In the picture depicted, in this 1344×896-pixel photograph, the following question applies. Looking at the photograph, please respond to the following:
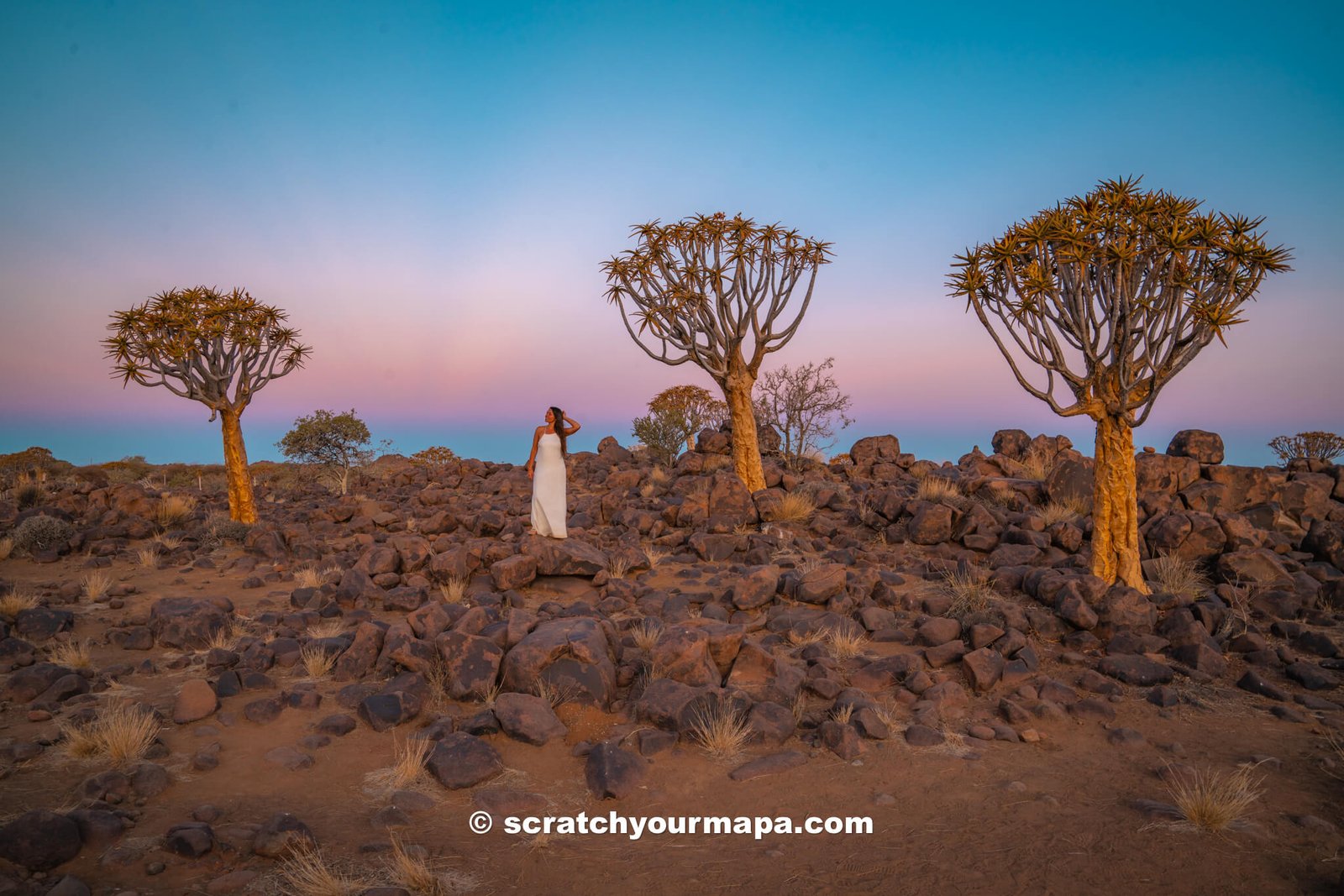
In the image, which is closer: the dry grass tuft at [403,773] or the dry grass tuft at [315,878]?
the dry grass tuft at [315,878]

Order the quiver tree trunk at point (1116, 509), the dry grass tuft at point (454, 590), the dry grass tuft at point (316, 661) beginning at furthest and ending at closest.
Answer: the dry grass tuft at point (454, 590)
the quiver tree trunk at point (1116, 509)
the dry grass tuft at point (316, 661)

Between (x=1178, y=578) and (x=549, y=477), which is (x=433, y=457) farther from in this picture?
(x=1178, y=578)

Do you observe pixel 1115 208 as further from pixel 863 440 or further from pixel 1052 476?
pixel 863 440

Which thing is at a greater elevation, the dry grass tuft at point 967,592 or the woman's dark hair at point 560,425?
the woman's dark hair at point 560,425

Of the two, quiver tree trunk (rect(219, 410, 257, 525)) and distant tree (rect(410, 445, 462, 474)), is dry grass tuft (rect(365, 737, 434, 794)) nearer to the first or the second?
quiver tree trunk (rect(219, 410, 257, 525))

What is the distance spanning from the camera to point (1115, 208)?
30.5ft

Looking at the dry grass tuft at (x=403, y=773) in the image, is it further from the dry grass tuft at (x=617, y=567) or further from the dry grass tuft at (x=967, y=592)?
the dry grass tuft at (x=967, y=592)

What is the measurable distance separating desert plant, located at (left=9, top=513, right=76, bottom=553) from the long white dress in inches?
368

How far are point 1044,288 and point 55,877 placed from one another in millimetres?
10906

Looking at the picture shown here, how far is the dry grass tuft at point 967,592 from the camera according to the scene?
8.84 m

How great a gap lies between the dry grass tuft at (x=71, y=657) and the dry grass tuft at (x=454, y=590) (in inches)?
159

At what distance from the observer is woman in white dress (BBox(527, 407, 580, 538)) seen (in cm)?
1259

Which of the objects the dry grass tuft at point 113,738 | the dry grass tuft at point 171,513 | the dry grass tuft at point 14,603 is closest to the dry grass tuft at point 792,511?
the dry grass tuft at point 113,738

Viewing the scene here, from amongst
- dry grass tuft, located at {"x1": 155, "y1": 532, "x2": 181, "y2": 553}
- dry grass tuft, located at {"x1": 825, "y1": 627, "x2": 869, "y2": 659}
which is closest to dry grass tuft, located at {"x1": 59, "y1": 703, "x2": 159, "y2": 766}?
dry grass tuft, located at {"x1": 825, "y1": 627, "x2": 869, "y2": 659}
